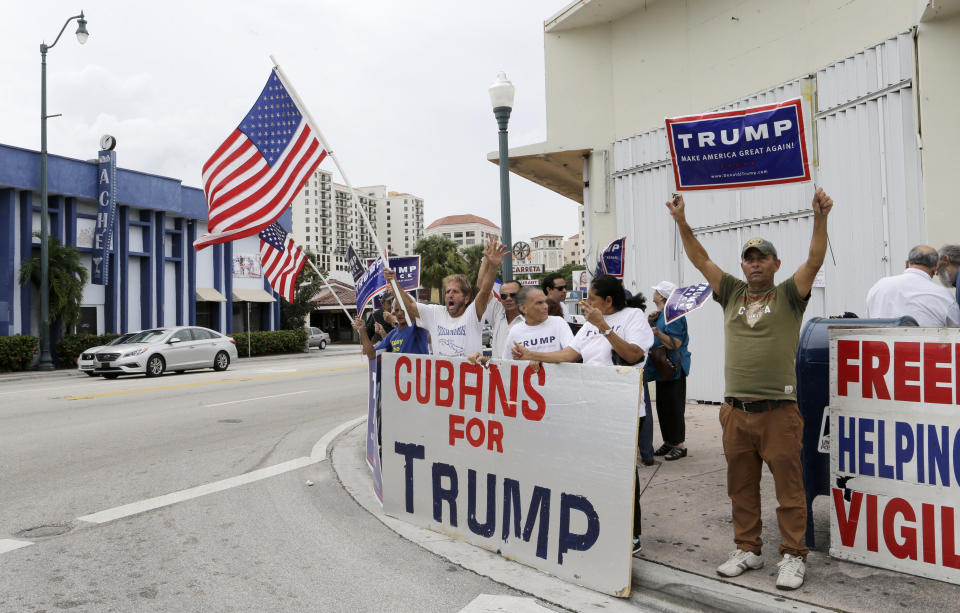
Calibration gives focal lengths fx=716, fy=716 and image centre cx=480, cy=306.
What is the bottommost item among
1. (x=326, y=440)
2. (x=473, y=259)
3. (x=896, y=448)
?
(x=326, y=440)

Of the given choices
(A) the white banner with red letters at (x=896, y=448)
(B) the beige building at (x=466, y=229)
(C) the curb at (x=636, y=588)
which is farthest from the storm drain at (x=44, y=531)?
(B) the beige building at (x=466, y=229)

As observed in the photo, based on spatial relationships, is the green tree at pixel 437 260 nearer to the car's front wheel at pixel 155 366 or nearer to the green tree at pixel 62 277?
the green tree at pixel 62 277

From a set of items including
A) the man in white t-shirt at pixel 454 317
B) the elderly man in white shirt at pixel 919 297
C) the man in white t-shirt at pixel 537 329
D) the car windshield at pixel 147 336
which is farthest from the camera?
the car windshield at pixel 147 336

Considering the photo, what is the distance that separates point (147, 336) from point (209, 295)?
13.3 metres

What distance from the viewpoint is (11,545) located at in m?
4.86

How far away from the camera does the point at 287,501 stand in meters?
6.09

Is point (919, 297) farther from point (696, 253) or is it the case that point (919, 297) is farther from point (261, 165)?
point (261, 165)

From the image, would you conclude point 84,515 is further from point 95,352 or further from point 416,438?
point 95,352

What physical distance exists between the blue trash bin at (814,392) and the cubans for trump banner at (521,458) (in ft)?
3.80

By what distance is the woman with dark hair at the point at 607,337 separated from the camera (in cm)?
434

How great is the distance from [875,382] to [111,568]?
467cm

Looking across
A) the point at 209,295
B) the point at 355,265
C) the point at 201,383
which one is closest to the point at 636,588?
the point at 355,265

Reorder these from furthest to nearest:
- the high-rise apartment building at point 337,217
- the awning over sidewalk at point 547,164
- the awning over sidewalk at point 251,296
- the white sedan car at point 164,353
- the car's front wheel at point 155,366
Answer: the high-rise apartment building at point 337,217, the awning over sidewalk at point 251,296, the car's front wheel at point 155,366, the white sedan car at point 164,353, the awning over sidewalk at point 547,164

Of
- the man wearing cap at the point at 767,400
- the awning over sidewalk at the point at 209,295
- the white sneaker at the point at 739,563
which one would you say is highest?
the awning over sidewalk at the point at 209,295
